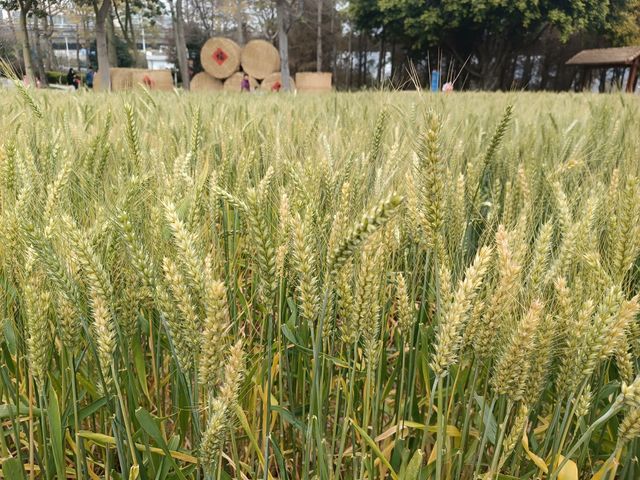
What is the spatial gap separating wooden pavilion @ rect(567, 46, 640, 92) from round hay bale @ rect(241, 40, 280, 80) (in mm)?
12617

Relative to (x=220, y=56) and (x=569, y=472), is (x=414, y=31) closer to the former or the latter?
(x=220, y=56)

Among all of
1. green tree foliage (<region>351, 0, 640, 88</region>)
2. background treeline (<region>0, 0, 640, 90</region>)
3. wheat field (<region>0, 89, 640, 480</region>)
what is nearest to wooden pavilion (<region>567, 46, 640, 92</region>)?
background treeline (<region>0, 0, 640, 90</region>)

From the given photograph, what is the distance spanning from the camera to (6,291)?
2.65 feet

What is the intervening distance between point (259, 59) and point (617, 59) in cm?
1351

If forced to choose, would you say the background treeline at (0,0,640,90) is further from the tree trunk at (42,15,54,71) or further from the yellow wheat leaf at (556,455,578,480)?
the yellow wheat leaf at (556,455,578,480)

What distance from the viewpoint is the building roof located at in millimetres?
19109

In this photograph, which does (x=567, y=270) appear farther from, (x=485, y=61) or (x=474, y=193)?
(x=485, y=61)

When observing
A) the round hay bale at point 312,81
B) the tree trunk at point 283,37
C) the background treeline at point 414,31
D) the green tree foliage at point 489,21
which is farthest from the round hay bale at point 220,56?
the green tree foliage at point 489,21

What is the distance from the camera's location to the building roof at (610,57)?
62.7 ft

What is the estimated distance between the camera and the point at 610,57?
20.1 m

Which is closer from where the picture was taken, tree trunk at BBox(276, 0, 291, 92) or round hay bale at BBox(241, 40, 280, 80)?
tree trunk at BBox(276, 0, 291, 92)

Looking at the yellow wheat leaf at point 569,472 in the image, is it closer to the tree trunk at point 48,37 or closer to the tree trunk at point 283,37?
the tree trunk at point 283,37

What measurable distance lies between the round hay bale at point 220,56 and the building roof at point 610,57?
1412cm

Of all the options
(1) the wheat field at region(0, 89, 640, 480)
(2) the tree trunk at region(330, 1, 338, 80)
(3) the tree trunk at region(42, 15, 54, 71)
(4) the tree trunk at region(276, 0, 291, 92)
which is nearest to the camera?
(1) the wheat field at region(0, 89, 640, 480)
